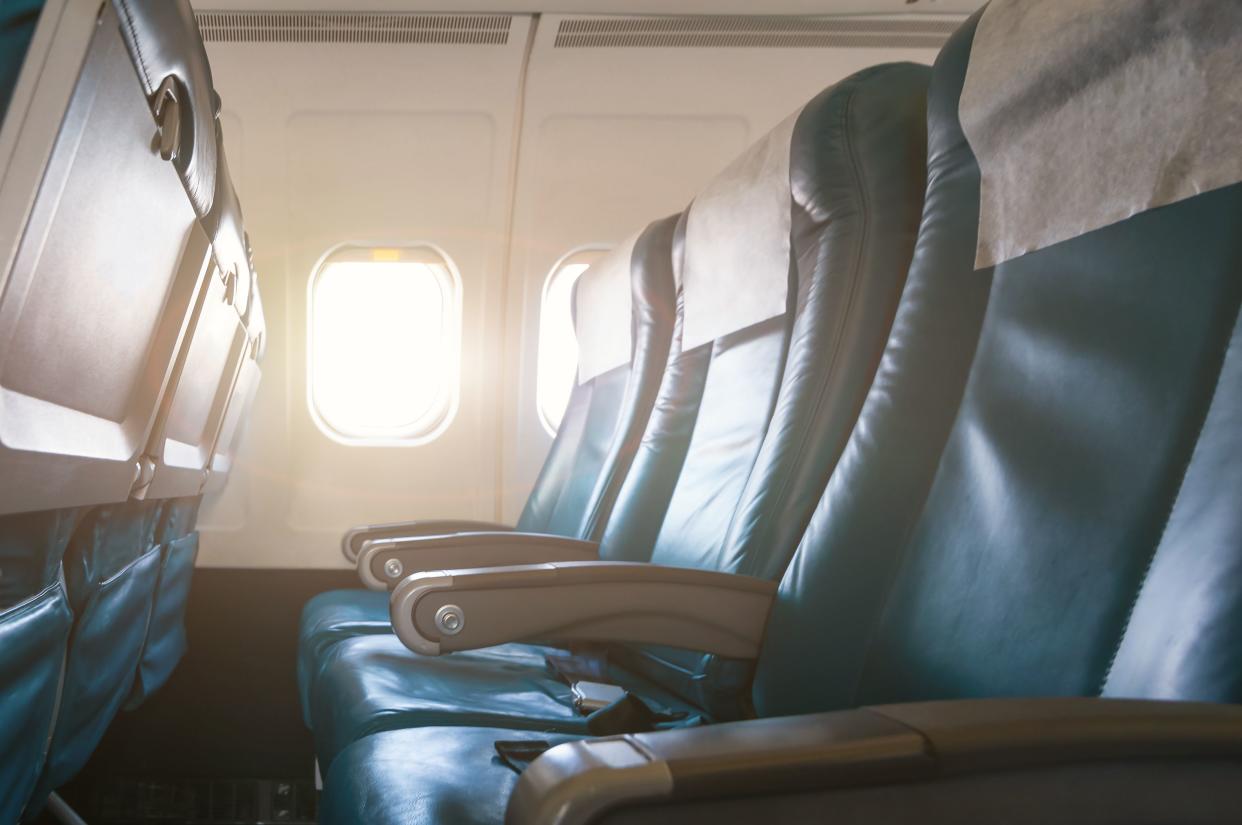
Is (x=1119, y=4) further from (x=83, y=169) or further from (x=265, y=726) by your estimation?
(x=265, y=726)

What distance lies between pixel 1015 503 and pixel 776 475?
496 mm

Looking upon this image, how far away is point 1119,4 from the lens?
918 mm

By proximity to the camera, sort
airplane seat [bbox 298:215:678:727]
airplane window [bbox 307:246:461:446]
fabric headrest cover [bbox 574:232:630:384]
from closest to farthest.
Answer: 1. airplane seat [bbox 298:215:678:727]
2. fabric headrest cover [bbox 574:232:630:384]
3. airplane window [bbox 307:246:461:446]

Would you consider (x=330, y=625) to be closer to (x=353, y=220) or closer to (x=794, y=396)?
(x=794, y=396)

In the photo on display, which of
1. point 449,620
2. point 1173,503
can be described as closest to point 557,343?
point 449,620

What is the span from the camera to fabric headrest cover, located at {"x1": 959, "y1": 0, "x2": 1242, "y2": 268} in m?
0.82

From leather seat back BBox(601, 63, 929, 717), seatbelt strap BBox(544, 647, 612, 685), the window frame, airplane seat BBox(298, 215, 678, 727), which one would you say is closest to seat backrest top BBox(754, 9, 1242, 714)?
leather seat back BBox(601, 63, 929, 717)

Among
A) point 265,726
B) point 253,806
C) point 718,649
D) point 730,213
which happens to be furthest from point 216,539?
point 718,649

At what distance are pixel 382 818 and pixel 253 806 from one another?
2629 millimetres

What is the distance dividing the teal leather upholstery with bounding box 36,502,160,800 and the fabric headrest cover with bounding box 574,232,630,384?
1235 millimetres

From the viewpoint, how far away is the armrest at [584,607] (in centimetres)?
136

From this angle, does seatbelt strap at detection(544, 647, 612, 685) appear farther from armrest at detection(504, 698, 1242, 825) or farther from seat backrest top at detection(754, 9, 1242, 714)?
armrest at detection(504, 698, 1242, 825)

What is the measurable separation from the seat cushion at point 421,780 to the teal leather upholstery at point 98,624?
0.54m

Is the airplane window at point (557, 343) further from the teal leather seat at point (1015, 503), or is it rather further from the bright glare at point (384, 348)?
the teal leather seat at point (1015, 503)
